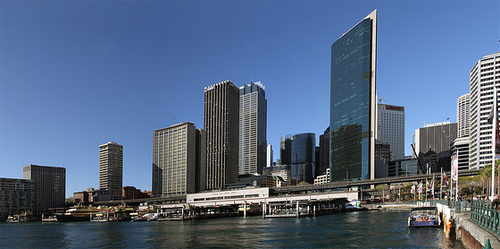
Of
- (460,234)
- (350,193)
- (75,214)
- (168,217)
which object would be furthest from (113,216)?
(460,234)

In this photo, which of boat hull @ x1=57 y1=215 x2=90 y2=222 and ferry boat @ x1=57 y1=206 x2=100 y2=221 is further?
ferry boat @ x1=57 y1=206 x2=100 y2=221

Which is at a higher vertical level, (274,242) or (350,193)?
(274,242)

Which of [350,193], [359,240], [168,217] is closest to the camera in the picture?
[359,240]

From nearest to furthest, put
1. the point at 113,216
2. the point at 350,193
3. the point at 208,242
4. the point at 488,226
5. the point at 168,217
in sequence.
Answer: the point at 488,226, the point at 208,242, the point at 168,217, the point at 113,216, the point at 350,193

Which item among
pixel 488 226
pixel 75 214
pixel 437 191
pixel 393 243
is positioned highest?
pixel 488 226

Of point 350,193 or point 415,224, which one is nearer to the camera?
point 415,224

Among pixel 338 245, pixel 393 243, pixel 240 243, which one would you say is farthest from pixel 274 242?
pixel 393 243

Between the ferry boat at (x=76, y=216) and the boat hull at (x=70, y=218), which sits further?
the ferry boat at (x=76, y=216)

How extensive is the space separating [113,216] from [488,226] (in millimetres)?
161644

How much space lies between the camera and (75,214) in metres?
172

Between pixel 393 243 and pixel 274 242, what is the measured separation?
15.7 meters

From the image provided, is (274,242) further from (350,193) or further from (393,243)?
(350,193)

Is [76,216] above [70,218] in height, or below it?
above

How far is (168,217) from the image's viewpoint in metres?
139
